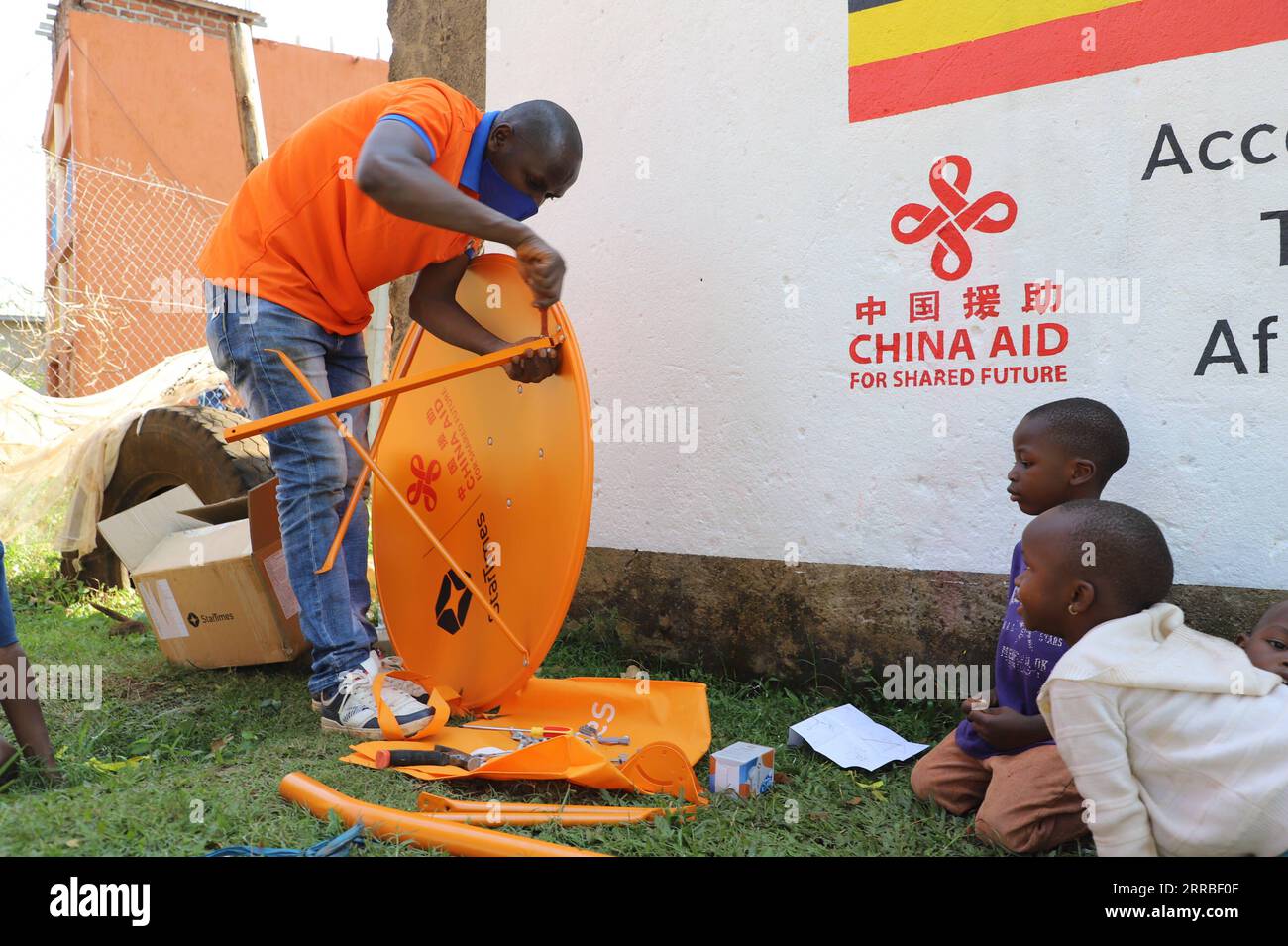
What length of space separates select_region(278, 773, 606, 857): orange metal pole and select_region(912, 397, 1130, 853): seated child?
829 millimetres

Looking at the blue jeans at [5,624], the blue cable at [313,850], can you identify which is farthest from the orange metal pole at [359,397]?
the blue cable at [313,850]

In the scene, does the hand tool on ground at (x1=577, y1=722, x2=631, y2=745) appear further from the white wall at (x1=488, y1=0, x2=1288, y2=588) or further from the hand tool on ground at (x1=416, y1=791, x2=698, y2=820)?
the white wall at (x1=488, y1=0, x2=1288, y2=588)

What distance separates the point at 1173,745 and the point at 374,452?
226cm

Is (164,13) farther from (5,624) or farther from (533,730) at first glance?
(533,730)

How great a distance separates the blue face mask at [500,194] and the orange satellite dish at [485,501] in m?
0.14

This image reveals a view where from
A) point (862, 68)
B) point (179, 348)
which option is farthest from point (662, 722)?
point (179, 348)

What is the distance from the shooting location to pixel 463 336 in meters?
2.79

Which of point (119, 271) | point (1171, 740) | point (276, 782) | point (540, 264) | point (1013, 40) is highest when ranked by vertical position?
point (119, 271)

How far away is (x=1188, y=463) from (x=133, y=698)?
3024 millimetres

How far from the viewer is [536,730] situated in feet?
8.47

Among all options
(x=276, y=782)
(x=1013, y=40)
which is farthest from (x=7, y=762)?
(x=1013, y=40)

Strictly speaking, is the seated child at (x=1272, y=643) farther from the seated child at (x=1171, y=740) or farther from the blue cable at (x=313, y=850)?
the blue cable at (x=313, y=850)

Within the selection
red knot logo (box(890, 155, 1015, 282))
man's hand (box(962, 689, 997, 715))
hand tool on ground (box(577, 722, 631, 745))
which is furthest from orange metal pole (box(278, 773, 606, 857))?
red knot logo (box(890, 155, 1015, 282))

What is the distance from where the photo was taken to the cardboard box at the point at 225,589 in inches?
123
